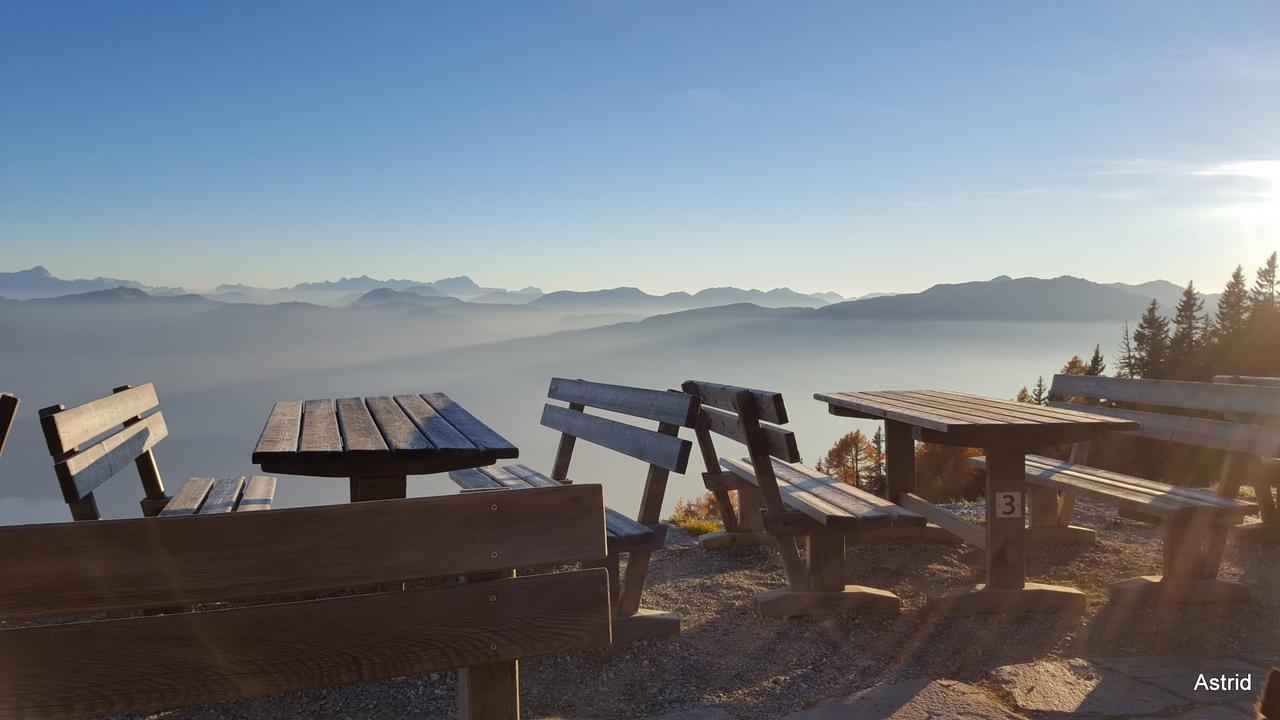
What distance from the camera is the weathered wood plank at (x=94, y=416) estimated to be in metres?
3.65

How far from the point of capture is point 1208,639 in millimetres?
4270

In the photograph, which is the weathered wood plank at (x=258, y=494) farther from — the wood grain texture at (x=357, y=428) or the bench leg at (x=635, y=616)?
the bench leg at (x=635, y=616)

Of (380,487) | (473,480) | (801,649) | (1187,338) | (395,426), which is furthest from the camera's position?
(1187,338)

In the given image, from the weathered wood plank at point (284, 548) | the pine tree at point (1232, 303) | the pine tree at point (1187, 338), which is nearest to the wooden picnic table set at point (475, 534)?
the weathered wood plank at point (284, 548)

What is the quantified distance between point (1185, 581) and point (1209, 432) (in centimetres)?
148

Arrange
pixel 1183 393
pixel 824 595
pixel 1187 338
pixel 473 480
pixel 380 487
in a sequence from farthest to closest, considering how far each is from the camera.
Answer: pixel 1187 338 < pixel 1183 393 < pixel 473 480 < pixel 824 595 < pixel 380 487

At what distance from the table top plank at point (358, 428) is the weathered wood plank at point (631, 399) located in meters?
1.33

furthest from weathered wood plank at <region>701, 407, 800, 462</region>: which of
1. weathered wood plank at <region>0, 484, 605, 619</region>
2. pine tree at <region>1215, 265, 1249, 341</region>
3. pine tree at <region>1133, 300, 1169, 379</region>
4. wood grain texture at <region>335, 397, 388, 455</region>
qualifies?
pine tree at <region>1215, 265, 1249, 341</region>

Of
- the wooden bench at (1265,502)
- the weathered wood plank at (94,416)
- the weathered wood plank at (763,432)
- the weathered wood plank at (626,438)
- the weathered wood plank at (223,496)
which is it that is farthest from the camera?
the wooden bench at (1265,502)

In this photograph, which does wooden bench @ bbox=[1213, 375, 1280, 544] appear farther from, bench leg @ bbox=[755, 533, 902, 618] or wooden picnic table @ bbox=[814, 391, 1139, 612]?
bench leg @ bbox=[755, 533, 902, 618]

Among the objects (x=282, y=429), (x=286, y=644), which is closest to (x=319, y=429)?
(x=282, y=429)

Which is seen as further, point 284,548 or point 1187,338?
point 1187,338

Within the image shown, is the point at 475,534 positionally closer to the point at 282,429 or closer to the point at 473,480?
the point at 282,429

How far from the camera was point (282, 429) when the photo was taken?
14.0 ft
